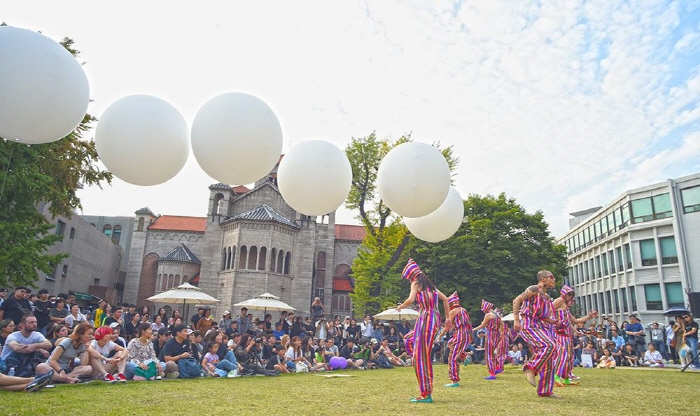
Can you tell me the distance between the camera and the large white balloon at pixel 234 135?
579 centimetres

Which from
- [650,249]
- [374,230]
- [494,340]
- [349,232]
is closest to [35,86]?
[494,340]

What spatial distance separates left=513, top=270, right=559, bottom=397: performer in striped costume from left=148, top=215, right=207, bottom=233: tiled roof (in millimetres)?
46385

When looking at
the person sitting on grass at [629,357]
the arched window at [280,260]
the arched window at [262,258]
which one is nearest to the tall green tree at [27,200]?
the arched window at [262,258]

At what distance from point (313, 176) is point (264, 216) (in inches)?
1215

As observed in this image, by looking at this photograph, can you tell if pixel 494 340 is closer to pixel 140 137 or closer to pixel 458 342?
pixel 458 342

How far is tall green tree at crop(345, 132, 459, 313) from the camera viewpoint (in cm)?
3369

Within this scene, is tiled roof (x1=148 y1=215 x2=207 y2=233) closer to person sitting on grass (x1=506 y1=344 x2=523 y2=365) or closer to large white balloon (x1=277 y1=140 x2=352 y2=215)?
person sitting on grass (x1=506 y1=344 x2=523 y2=365)

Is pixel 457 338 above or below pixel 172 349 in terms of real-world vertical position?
above

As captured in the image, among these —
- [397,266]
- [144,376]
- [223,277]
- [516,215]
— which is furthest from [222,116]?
[516,215]

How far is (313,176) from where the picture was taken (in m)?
6.68

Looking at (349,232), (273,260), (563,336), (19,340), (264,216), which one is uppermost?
(349,232)

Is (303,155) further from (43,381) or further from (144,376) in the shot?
(144,376)

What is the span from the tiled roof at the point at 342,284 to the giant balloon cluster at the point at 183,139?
42584 millimetres

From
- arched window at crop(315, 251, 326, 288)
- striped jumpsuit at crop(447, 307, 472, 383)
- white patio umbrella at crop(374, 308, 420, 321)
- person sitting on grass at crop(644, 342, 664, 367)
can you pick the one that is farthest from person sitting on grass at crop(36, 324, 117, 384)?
arched window at crop(315, 251, 326, 288)
